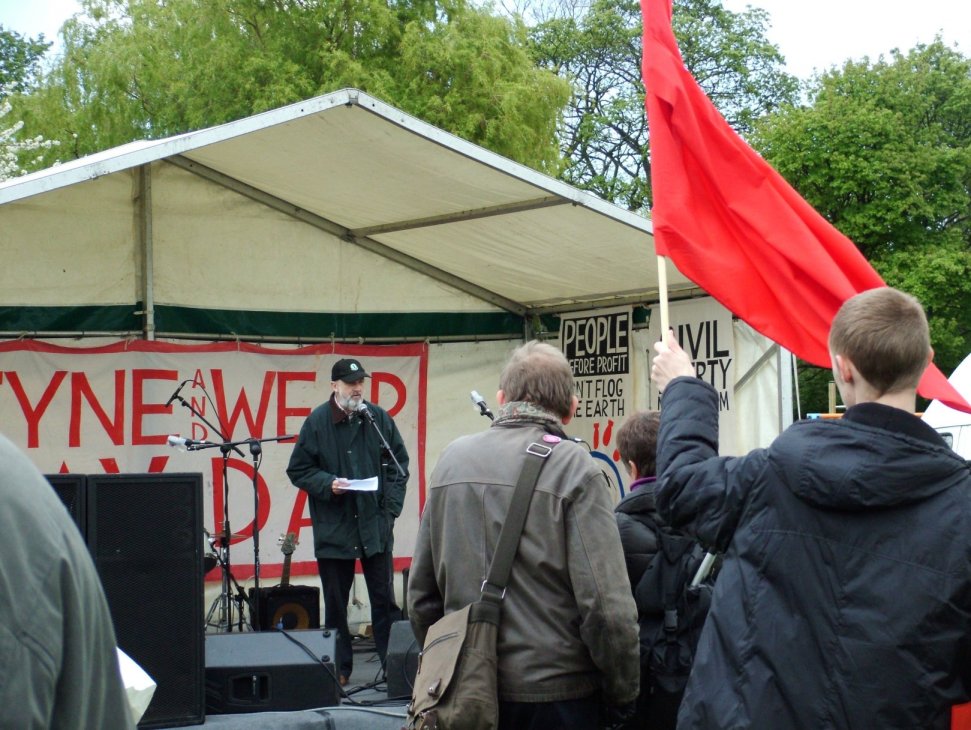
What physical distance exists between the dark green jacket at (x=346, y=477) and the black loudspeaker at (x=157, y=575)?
5.19 ft

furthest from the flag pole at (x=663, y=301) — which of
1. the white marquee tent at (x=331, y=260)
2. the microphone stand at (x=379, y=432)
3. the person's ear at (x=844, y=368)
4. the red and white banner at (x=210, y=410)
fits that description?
the red and white banner at (x=210, y=410)

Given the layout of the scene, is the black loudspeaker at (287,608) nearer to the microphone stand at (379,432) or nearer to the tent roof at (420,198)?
the microphone stand at (379,432)

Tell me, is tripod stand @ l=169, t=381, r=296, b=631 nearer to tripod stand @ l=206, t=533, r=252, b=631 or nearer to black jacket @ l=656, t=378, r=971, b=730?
tripod stand @ l=206, t=533, r=252, b=631

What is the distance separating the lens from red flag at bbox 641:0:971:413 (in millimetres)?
3469

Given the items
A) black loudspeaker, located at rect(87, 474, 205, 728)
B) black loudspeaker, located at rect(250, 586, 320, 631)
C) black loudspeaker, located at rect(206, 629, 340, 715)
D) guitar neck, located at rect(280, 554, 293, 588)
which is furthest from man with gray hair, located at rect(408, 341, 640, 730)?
guitar neck, located at rect(280, 554, 293, 588)

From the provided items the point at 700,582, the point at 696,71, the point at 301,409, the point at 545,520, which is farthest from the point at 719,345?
the point at 696,71

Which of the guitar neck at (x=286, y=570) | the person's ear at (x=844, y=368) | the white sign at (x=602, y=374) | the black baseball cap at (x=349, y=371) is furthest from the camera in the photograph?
the white sign at (x=602, y=374)

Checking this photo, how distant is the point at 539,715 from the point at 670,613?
697 millimetres

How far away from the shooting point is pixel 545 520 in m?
3.13

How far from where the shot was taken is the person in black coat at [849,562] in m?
2.14

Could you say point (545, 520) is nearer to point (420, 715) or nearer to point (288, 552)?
point (420, 715)

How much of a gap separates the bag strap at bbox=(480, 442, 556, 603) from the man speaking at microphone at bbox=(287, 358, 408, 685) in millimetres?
3800

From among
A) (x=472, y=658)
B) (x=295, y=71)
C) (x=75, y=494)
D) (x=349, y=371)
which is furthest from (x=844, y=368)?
(x=295, y=71)

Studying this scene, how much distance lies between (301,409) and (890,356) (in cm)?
686
